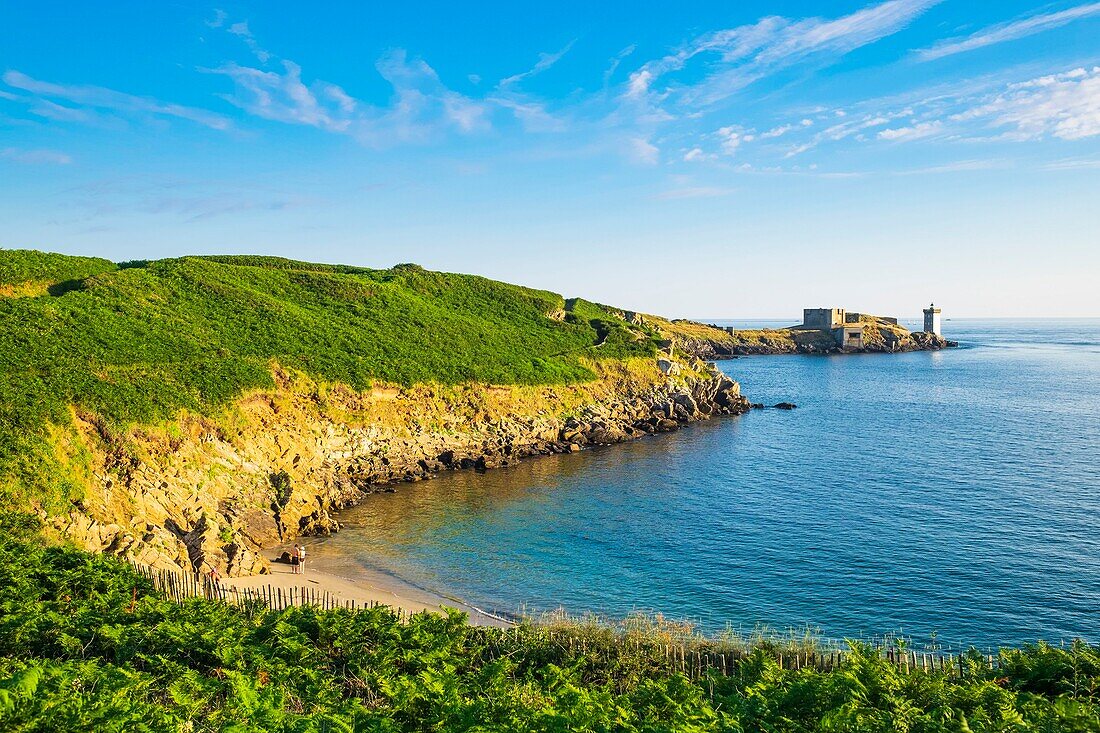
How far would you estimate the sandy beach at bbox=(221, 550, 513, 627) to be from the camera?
31.6 meters

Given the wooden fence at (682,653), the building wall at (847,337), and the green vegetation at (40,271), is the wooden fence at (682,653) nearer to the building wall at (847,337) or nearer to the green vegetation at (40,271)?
the green vegetation at (40,271)

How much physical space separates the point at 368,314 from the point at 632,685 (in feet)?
199

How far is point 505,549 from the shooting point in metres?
40.4

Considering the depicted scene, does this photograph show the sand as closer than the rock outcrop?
Yes

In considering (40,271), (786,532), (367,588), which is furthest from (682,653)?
(40,271)

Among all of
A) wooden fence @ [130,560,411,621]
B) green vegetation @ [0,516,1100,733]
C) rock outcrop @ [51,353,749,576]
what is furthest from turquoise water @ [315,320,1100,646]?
green vegetation @ [0,516,1100,733]

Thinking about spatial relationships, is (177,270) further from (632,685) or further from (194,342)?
(632,685)

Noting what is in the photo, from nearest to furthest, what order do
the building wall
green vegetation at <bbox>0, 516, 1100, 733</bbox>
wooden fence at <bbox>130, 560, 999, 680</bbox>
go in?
green vegetation at <bbox>0, 516, 1100, 733</bbox> → wooden fence at <bbox>130, 560, 999, 680</bbox> → the building wall

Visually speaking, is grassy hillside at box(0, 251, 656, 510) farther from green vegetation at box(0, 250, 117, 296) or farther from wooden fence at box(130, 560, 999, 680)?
wooden fence at box(130, 560, 999, 680)

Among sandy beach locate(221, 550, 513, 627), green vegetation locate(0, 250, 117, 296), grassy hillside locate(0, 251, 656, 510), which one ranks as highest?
green vegetation locate(0, 250, 117, 296)

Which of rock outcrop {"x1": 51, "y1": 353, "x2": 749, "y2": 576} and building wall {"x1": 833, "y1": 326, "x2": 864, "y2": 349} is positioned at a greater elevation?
building wall {"x1": 833, "y1": 326, "x2": 864, "y2": 349}

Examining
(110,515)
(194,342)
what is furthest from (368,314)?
(110,515)

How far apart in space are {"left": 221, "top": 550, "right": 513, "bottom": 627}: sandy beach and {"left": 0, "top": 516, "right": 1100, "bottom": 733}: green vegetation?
7487 millimetres

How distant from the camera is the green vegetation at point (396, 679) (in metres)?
14.5
